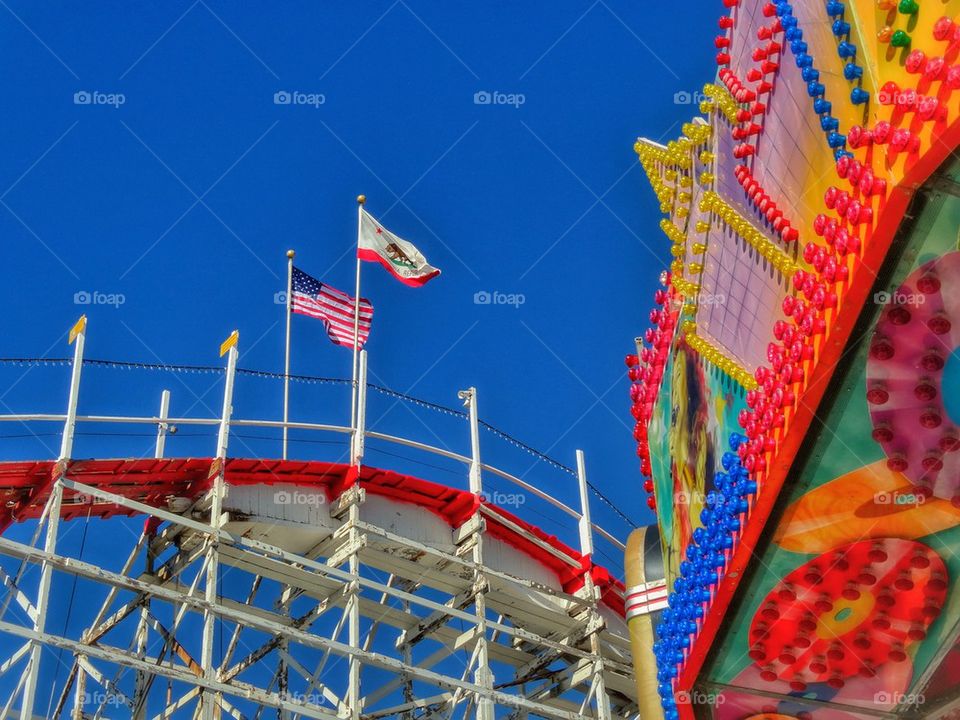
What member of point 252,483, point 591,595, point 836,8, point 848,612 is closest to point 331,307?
point 252,483

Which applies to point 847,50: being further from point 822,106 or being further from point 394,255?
point 394,255

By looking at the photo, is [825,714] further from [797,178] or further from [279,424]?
[279,424]

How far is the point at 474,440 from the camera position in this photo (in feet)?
66.8

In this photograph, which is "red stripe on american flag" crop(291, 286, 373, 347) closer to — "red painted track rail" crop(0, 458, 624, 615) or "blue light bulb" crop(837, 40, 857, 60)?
"red painted track rail" crop(0, 458, 624, 615)

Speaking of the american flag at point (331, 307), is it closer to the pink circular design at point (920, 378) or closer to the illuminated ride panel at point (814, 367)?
the illuminated ride panel at point (814, 367)

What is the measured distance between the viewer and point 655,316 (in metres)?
13.8

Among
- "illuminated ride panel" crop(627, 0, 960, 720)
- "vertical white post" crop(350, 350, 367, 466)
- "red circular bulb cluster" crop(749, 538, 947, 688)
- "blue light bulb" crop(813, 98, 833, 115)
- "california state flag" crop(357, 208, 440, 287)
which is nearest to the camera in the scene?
"illuminated ride panel" crop(627, 0, 960, 720)

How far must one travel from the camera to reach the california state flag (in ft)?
72.0

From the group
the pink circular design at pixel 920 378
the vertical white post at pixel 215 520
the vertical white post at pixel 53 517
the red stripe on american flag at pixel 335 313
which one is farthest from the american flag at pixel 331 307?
the pink circular design at pixel 920 378

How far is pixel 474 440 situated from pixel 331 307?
3.42 m

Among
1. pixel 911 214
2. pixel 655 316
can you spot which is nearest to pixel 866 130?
pixel 911 214

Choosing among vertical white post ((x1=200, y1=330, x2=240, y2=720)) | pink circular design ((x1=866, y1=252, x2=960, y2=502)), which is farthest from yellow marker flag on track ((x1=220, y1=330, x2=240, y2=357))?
pink circular design ((x1=866, y1=252, x2=960, y2=502))

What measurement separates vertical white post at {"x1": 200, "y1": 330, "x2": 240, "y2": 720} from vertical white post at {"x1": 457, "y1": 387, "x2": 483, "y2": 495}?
154 inches

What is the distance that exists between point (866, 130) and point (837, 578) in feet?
14.3
